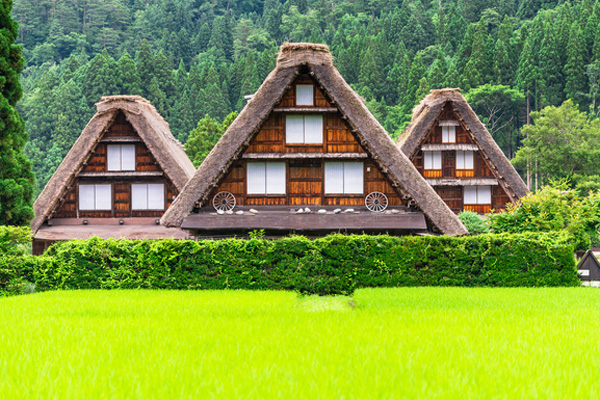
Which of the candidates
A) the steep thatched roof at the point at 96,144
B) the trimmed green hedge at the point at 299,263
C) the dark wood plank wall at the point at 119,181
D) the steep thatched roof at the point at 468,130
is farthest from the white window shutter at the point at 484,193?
the trimmed green hedge at the point at 299,263

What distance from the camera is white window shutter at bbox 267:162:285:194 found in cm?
2216

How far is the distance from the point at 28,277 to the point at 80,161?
442 inches

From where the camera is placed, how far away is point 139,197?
27703 millimetres

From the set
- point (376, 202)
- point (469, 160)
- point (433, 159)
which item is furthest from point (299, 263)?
point (469, 160)

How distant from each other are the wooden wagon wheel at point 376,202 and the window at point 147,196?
1039cm

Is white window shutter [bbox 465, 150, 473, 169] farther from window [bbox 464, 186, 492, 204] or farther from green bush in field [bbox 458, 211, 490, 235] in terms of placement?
green bush in field [bbox 458, 211, 490, 235]

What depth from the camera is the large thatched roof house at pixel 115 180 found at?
2634cm

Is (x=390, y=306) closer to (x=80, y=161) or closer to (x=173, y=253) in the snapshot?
(x=173, y=253)

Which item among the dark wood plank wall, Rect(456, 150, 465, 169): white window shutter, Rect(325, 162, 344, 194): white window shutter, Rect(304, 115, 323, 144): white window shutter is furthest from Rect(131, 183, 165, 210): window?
Rect(456, 150, 465, 169): white window shutter

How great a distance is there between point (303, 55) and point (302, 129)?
2.60 metres

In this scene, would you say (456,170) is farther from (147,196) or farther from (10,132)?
(10,132)

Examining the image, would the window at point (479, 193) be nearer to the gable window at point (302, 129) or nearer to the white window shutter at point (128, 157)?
the gable window at point (302, 129)

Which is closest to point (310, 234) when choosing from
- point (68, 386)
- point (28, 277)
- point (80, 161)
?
point (28, 277)

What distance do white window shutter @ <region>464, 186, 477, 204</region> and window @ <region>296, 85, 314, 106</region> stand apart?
1445 cm
